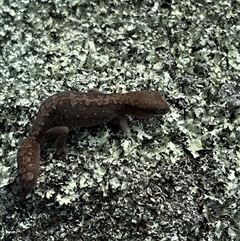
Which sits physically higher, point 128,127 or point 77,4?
point 77,4

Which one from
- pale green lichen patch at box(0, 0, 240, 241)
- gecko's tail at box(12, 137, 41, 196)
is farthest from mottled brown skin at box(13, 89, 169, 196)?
pale green lichen patch at box(0, 0, 240, 241)

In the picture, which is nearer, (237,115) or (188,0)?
(237,115)

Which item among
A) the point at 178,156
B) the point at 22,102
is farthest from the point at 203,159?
the point at 22,102

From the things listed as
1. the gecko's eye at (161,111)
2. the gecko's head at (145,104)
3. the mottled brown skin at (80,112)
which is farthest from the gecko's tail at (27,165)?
the gecko's eye at (161,111)

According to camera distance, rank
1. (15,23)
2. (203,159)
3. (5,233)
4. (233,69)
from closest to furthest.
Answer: (5,233), (203,159), (233,69), (15,23)

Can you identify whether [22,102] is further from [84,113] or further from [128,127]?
[128,127]

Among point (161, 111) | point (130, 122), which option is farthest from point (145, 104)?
point (130, 122)

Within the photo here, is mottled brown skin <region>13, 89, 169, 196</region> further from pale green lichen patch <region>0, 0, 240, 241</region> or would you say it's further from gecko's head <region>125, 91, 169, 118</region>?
pale green lichen patch <region>0, 0, 240, 241</region>

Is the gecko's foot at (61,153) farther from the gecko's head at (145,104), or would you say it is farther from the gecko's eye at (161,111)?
the gecko's eye at (161,111)
